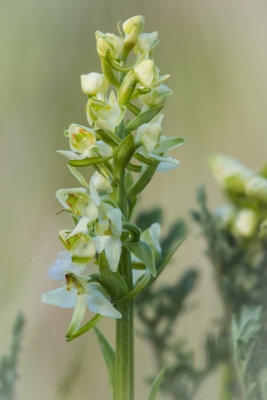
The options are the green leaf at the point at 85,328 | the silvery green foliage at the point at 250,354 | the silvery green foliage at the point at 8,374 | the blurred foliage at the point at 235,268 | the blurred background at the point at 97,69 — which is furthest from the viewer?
the blurred background at the point at 97,69

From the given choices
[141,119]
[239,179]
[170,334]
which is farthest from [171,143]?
[170,334]

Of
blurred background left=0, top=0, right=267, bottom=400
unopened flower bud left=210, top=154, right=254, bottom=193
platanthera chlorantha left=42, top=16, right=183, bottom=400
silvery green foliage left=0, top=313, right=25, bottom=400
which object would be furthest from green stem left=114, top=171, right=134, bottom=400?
blurred background left=0, top=0, right=267, bottom=400

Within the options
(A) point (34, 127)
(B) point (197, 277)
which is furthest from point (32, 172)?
(B) point (197, 277)

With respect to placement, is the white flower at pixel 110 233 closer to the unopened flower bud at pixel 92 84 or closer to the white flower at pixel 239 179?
the unopened flower bud at pixel 92 84

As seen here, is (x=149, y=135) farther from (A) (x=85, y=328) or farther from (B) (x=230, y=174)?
(B) (x=230, y=174)

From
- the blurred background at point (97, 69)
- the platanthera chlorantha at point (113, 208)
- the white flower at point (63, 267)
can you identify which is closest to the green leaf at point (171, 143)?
the platanthera chlorantha at point (113, 208)

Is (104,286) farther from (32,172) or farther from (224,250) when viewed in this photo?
(32,172)
